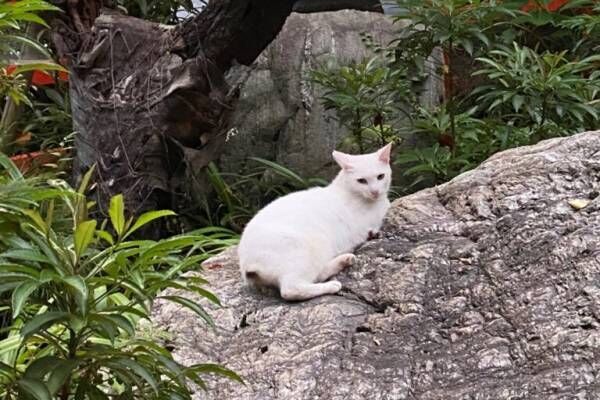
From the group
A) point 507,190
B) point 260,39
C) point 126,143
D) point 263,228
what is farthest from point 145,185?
point 507,190

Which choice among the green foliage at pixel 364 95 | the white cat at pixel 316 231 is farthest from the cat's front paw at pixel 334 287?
the green foliage at pixel 364 95

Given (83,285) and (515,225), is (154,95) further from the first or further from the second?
(83,285)

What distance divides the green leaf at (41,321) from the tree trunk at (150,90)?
312cm

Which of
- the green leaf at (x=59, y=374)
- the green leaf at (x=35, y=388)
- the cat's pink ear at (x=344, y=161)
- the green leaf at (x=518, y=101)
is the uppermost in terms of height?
the green leaf at (x=35, y=388)

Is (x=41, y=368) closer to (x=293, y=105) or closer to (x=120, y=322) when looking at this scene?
(x=120, y=322)

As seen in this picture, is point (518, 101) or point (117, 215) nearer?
point (117, 215)

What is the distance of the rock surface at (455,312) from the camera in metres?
2.60

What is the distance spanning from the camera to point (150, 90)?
518 cm

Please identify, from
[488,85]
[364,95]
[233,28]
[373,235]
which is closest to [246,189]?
[364,95]

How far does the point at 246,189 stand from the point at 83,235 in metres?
3.74

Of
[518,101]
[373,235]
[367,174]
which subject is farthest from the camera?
[518,101]

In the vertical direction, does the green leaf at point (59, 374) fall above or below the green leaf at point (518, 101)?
above

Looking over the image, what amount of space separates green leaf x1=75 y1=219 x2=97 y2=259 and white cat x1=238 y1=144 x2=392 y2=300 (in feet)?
3.53

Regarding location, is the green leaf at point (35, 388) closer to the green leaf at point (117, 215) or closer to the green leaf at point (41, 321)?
the green leaf at point (41, 321)
